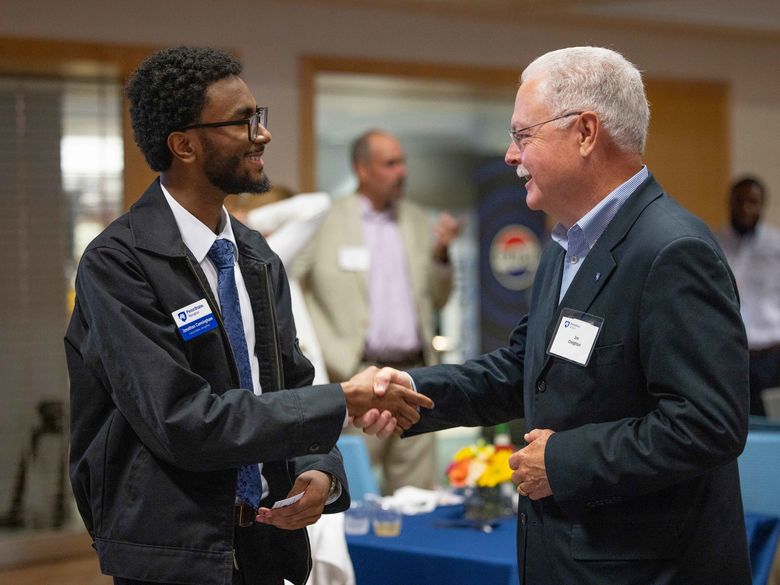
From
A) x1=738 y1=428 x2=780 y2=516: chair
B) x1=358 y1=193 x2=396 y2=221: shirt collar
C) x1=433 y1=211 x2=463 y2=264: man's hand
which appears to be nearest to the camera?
x1=738 y1=428 x2=780 y2=516: chair

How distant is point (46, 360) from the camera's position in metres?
5.84

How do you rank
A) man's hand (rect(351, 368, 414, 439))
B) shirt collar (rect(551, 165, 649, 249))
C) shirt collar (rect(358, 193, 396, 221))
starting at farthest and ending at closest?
1. shirt collar (rect(358, 193, 396, 221))
2. man's hand (rect(351, 368, 414, 439))
3. shirt collar (rect(551, 165, 649, 249))

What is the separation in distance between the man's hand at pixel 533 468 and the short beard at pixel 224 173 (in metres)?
0.69

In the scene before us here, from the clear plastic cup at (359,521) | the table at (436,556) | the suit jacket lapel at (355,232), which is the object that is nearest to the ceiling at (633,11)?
the suit jacket lapel at (355,232)

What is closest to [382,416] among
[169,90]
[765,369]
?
[169,90]

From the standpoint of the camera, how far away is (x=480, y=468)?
3.32 metres

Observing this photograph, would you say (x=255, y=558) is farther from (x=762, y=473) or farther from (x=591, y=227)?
(x=762, y=473)

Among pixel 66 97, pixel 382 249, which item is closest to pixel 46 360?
pixel 66 97

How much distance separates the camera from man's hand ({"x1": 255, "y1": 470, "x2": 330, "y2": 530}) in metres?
2.02

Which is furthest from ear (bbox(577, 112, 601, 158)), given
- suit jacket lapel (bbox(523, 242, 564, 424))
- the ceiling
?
the ceiling

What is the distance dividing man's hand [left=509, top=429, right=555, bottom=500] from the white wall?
14.4 ft

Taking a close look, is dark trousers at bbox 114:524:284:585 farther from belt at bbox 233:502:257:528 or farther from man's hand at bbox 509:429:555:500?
man's hand at bbox 509:429:555:500

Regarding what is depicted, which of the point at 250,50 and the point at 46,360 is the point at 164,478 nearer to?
the point at 46,360

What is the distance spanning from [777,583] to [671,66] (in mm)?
4533
